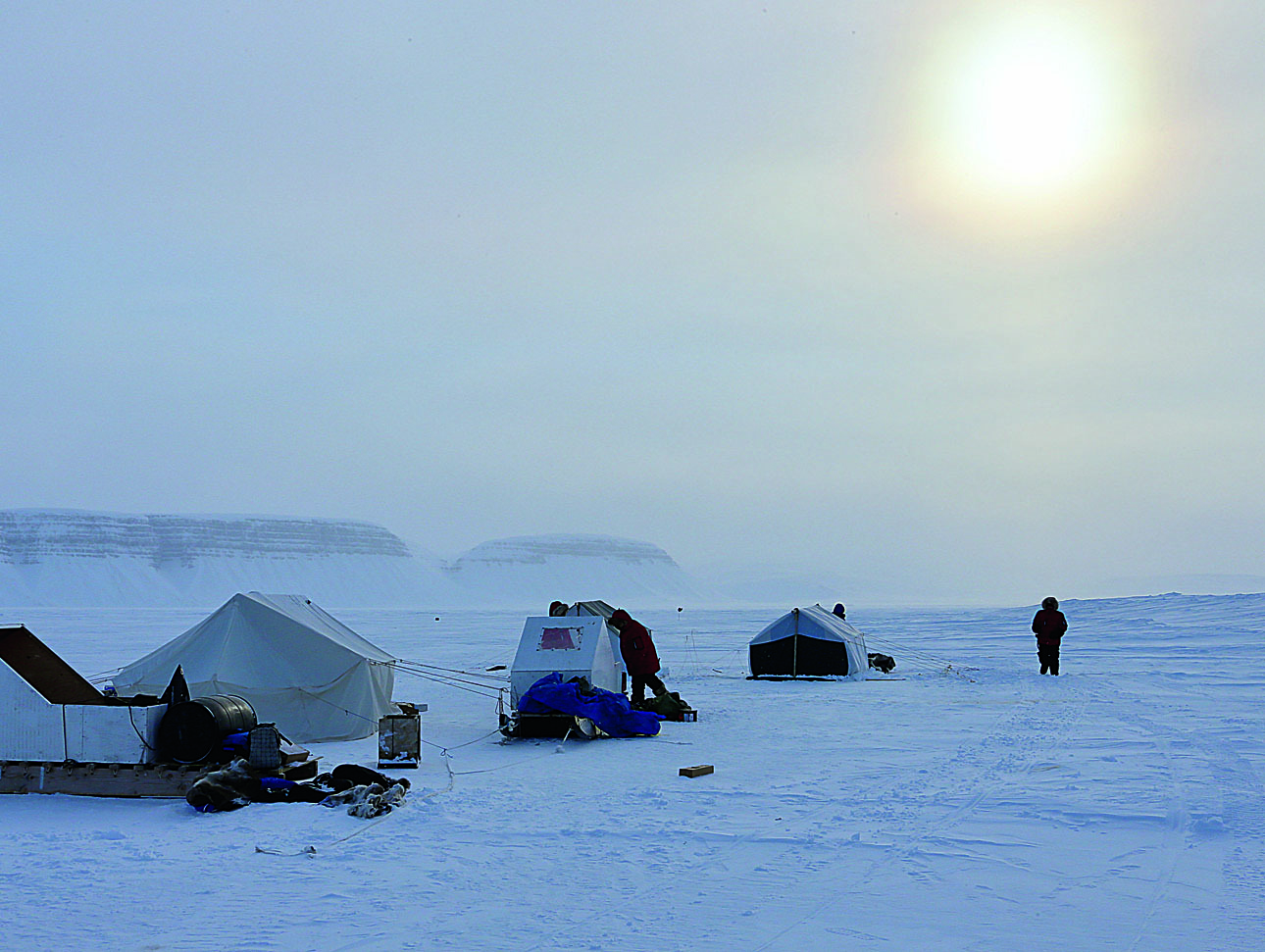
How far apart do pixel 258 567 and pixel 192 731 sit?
488 feet

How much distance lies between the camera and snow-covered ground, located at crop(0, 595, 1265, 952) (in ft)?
18.9

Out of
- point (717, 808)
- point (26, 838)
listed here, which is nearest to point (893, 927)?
point (717, 808)

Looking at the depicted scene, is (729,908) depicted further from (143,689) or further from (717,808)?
(143,689)

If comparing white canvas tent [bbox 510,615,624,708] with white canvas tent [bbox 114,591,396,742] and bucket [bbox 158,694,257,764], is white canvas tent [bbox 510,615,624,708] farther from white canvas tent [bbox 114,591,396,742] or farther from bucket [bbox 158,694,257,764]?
bucket [bbox 158,694,257,764]

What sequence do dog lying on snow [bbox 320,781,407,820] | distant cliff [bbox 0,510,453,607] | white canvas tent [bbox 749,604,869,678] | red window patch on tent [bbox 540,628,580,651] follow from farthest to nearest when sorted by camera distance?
distant cliff [bbox 0,510,453,607]
white canvas tent [bbox 749,604,869,678]
red window patch on tent [bbox 540,628,580,651]
dog lying on snow [bbox 320,781,407,820]

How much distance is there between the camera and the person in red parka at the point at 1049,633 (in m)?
21.1

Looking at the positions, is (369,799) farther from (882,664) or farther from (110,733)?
(882,664)

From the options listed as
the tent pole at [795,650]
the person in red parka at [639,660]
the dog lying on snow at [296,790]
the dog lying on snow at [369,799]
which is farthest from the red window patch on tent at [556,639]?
the tent pole at [795,650]

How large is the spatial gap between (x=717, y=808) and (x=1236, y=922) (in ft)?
13.1

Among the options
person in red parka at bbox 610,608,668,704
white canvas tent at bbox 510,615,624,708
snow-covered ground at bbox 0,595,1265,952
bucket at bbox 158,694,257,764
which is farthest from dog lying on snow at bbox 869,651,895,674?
bucket at bbox 158,694,257,764

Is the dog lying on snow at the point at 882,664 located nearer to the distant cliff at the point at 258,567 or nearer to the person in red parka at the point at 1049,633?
the person in red parka at the point at 1049,633

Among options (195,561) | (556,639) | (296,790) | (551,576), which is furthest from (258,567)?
(296,790)

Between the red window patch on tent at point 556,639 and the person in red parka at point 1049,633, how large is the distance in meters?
10.1

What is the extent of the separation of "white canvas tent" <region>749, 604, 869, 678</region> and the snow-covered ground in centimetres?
779
